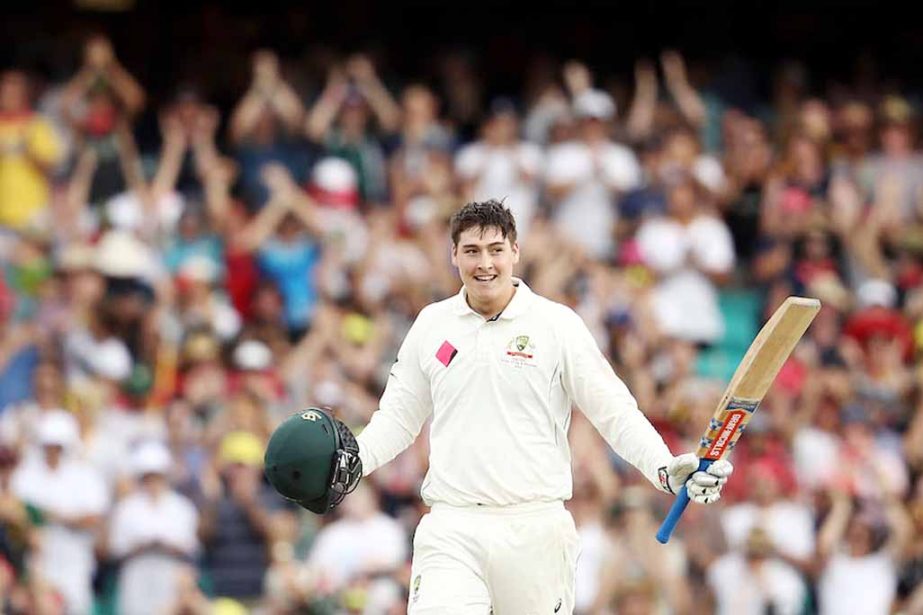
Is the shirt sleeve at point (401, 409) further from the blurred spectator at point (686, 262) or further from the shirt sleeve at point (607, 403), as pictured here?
the blurred spectator at point (686, 262)

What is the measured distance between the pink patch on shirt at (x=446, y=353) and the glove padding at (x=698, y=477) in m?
1.15

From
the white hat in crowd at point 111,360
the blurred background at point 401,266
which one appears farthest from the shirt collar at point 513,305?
the white hat in crowd at point 111,360

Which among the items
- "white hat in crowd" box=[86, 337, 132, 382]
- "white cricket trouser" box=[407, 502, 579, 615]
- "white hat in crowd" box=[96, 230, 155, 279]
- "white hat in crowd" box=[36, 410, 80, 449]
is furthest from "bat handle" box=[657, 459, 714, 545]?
"white hat in crowd" box=[96, 230, 155, 279]

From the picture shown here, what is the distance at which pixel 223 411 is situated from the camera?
49.7 feet

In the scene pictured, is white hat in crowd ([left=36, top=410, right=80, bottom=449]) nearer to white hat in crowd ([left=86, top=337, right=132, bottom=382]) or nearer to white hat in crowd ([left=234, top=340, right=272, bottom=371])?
white hat in crowd ([left=86, top=337, right=132, bottom=382])

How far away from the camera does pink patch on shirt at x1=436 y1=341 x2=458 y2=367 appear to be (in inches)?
352

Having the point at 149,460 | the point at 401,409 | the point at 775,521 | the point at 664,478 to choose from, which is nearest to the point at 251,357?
the point at 149,460

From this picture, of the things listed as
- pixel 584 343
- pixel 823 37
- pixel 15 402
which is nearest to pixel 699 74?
pixel 823 37

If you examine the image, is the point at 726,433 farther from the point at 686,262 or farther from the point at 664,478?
the point at 686,262

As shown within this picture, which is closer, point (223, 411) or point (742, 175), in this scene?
point (223, 411)

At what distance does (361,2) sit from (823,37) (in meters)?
4.93

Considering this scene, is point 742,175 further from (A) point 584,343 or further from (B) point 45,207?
(A) point 584,343

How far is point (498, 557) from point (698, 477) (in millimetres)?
988

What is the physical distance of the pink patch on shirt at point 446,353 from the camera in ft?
29.3
